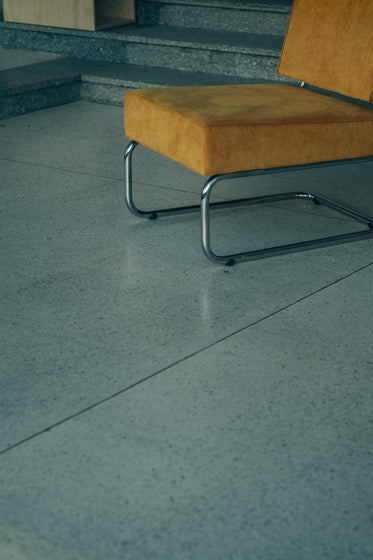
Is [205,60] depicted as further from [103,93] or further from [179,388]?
[179,388]

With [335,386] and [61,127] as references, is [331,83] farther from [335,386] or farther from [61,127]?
[61,127]

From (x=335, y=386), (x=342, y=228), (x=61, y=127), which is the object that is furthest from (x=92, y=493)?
(x=61, y=127)

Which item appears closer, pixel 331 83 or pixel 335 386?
pixel 335 386

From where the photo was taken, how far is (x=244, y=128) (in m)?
1.81

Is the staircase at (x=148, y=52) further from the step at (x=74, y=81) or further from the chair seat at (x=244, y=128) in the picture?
the chair seat at (x=244, y=128)

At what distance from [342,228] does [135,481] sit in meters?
1.27

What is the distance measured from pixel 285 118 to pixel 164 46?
7.41 ft

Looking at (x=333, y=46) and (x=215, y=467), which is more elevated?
(x=333, y=46)

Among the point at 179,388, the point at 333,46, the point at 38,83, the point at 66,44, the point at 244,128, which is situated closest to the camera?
the point at 179,388

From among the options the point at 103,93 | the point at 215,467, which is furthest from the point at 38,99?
the point at 215,467

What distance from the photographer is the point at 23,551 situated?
1.01 meters

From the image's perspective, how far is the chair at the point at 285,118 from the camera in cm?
183

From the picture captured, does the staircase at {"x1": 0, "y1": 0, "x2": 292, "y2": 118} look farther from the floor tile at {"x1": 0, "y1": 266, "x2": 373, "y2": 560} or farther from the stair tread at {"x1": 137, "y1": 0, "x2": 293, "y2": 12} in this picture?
the floor tile at {"x1": 0, "y1": 266, "x2": 373, "y2": 560}

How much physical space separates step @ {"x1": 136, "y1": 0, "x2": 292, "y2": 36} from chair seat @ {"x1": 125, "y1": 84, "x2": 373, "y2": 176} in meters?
1.96
